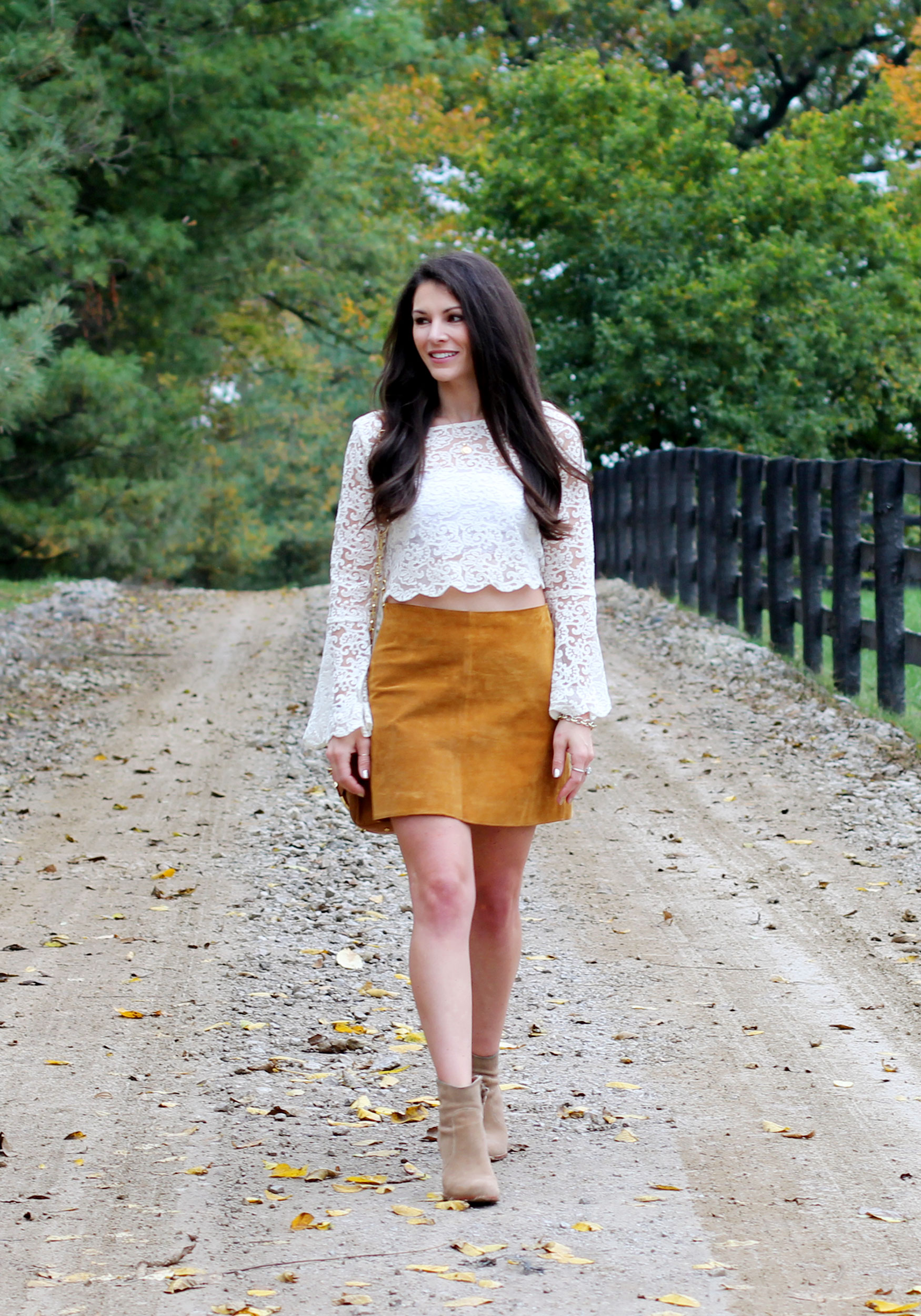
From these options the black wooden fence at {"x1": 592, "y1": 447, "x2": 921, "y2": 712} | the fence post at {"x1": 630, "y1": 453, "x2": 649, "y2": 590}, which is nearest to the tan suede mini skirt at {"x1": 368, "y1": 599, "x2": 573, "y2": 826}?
the black wooden fence at {"x1": 592, "y1": 447, "x2": 921, "y2": 712}

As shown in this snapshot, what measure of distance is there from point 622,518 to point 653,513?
2321 mm

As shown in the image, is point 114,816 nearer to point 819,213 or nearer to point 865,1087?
point 865,1087

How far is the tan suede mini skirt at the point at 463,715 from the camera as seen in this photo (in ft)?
10.8

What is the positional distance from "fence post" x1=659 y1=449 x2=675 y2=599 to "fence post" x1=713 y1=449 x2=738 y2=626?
207 centimetres

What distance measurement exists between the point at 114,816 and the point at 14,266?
9.01m

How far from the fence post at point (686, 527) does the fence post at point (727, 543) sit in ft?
4.21

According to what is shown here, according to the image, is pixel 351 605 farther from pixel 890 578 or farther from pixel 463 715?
pixel 890 578

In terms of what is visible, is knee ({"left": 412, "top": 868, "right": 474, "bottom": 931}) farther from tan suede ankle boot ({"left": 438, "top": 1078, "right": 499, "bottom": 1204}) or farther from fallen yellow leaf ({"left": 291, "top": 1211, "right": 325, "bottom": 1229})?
fallen yellow leaf ({"left": 291, "top": 1211, "right": 325, "bottom": 1229})

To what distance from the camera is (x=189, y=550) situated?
30828mm

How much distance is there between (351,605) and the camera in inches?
135

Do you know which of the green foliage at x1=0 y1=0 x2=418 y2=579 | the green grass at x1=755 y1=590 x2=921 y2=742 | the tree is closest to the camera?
the green grass at x1=755 y1=590 x2=921 y2=742

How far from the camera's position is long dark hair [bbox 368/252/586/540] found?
3.35 metres

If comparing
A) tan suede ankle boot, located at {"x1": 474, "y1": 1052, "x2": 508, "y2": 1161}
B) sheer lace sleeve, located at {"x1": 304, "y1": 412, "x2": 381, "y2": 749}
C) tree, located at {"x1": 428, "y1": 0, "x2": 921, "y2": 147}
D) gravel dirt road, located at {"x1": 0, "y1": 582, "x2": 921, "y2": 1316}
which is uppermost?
tree, located at {"x1": 428, "y1": 0, "x2": 921, "y2": 147}

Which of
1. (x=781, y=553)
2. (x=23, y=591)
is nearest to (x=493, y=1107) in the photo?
(x=781, y=553)
